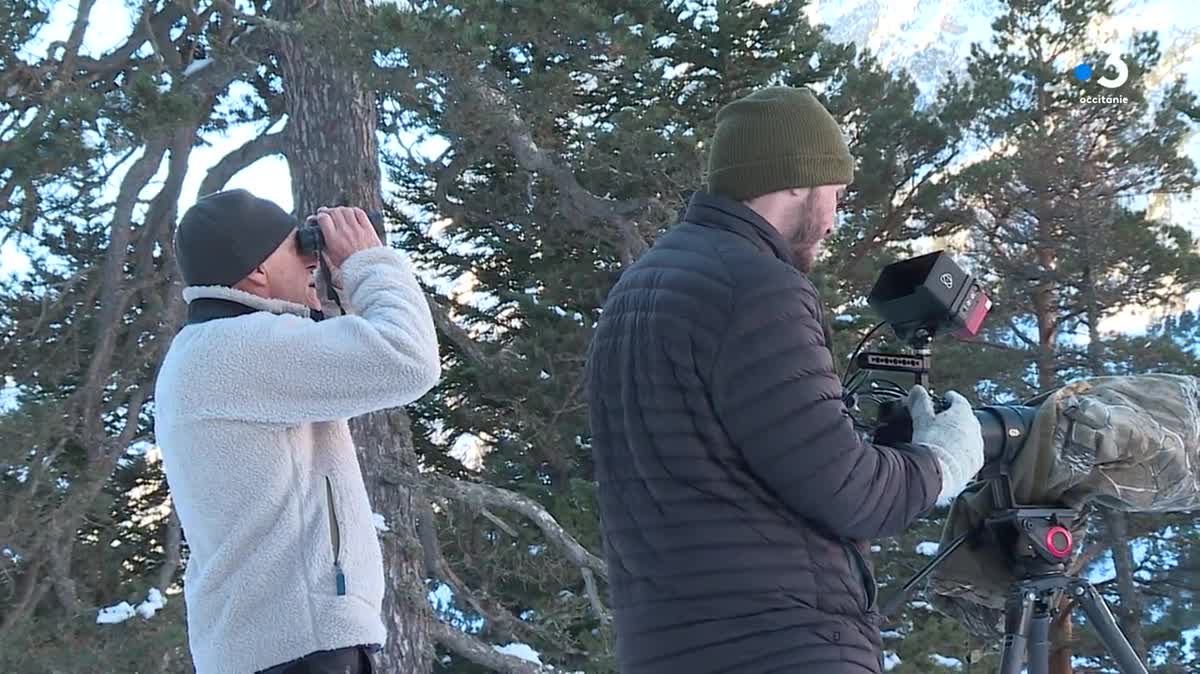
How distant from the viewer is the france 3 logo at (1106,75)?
11.6 meters

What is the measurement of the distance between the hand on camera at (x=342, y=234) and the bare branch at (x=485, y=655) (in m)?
3.93

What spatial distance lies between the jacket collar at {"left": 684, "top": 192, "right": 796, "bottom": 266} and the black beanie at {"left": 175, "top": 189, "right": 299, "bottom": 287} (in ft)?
2.31

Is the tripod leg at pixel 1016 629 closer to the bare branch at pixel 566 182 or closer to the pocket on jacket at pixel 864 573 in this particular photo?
the pocket on jacket at pixel 864 573

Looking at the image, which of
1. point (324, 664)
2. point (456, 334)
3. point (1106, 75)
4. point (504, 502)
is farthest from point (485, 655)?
point (1106, 75)

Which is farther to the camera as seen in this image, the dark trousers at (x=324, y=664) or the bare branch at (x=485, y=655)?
the bare branch at (x=485, y=655)

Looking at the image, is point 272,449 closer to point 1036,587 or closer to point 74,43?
point 1036,587

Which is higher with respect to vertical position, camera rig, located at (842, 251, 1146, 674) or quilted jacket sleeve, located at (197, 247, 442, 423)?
quilted jacket sleeve, located at (197, 247, 442, 423)

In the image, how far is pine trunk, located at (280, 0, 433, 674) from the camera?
17.3 ft

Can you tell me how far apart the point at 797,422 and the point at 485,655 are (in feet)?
14.5

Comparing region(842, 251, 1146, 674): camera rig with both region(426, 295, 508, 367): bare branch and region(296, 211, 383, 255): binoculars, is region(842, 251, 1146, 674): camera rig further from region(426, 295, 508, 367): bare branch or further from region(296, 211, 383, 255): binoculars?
region(426, 295, 508, 367): bare branch

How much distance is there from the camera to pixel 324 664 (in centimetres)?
165

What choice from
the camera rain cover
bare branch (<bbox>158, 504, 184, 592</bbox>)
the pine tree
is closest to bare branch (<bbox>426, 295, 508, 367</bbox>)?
bare branch (<bbox>158, 504, 184, 592</bbox>)

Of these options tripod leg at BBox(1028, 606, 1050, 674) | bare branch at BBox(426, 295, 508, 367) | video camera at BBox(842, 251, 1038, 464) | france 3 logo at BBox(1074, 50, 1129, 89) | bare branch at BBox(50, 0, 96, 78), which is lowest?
tripod leg at BBox(1028, 606, 1050, 674)

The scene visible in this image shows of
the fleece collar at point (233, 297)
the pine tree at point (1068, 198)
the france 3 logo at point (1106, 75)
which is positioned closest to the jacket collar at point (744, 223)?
the fleece collar at point (233, 297)
